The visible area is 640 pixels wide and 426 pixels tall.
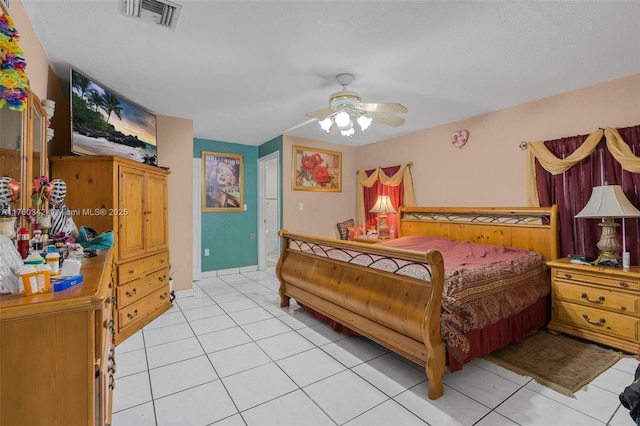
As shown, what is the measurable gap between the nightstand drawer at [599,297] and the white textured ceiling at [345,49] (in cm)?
195

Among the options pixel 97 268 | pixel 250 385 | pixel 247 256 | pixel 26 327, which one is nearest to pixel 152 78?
pixel 97 268

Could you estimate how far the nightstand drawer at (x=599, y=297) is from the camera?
8.10 ft

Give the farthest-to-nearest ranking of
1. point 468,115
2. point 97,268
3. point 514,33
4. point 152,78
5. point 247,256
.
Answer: point 247,256 < point 468,115 < point 152,78 < point 514,33 < point 97,268

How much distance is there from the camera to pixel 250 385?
6.86ft

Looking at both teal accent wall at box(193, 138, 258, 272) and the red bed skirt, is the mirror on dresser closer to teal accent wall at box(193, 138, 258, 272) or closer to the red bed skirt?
the red bed skirt

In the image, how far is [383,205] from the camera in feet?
16.2

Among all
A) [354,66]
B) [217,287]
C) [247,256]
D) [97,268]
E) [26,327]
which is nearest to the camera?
[26,327]

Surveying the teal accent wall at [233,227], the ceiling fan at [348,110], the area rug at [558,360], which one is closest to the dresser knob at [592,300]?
the area rug at [558,360]

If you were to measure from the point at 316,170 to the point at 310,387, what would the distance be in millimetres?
3767

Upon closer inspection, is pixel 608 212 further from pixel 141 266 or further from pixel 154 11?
pixel 141 266

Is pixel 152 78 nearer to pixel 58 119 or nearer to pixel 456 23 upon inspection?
pixel 58 119

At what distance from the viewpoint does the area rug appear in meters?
2.12

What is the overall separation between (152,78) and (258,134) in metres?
2.11

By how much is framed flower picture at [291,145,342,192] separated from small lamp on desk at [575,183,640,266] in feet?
11.7
